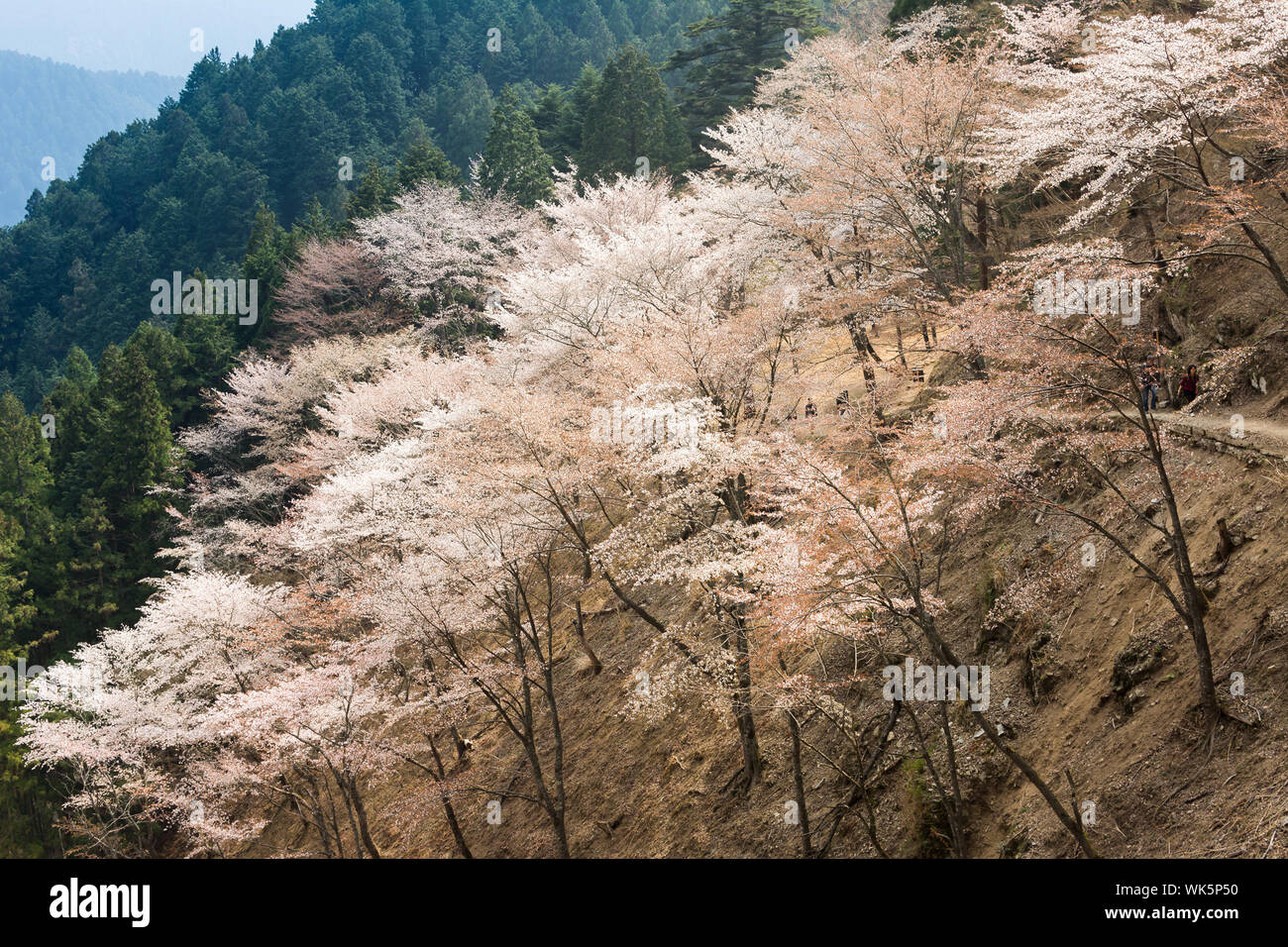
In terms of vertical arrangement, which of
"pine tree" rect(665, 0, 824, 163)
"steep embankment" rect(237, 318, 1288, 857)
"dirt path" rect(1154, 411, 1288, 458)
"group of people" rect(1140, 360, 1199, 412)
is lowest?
"steep embankment" rect(237, 318, 1288, 857)

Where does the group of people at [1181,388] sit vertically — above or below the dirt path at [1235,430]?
above

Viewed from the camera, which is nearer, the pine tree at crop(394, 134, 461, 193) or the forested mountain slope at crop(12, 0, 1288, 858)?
the forested mountain slope at crop(12, 0, 1288, 858)

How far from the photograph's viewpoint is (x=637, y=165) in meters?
37.0

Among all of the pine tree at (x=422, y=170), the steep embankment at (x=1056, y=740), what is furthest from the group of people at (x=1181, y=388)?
the pine tree at (x=422, y=170)

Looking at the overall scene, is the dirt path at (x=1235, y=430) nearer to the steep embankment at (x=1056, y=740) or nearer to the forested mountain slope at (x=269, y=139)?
the steep embankment at (x=1056, y=740)

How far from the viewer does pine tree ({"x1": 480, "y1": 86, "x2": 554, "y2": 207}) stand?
125ft

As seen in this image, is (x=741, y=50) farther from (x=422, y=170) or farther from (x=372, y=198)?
(x=372, y=198)

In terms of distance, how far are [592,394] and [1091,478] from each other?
8479 mm

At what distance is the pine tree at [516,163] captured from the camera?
38.1m

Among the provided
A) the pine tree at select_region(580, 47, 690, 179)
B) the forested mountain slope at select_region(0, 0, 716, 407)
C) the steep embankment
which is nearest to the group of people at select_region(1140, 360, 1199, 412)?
the steep embankment

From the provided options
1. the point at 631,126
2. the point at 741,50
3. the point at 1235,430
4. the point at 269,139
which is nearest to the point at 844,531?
the point at 1235,430

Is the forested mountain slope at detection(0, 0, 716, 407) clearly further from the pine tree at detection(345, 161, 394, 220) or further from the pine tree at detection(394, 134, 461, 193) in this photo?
the pine tree at detection(394, 134, 461, 193)

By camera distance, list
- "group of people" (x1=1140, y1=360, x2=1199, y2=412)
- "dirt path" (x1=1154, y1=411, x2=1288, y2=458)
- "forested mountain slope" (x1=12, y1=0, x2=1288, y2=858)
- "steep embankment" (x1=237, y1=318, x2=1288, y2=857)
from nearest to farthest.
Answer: "steep embankment" (x1=237, y1=318, x2=1288, y2=857) → "forested mountain slope" (x1=12, y1=0, x2=1288, y2=858) → "dirt path" (x1=1154, y1=411, x2=1288, y2=458) → "group of people" (x1=1140, y1=360, x2=1199, y2=412)

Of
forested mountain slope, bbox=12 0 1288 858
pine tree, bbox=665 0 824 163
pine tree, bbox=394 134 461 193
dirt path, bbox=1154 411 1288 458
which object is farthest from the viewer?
pine tree, bbox=394 134 461 193
